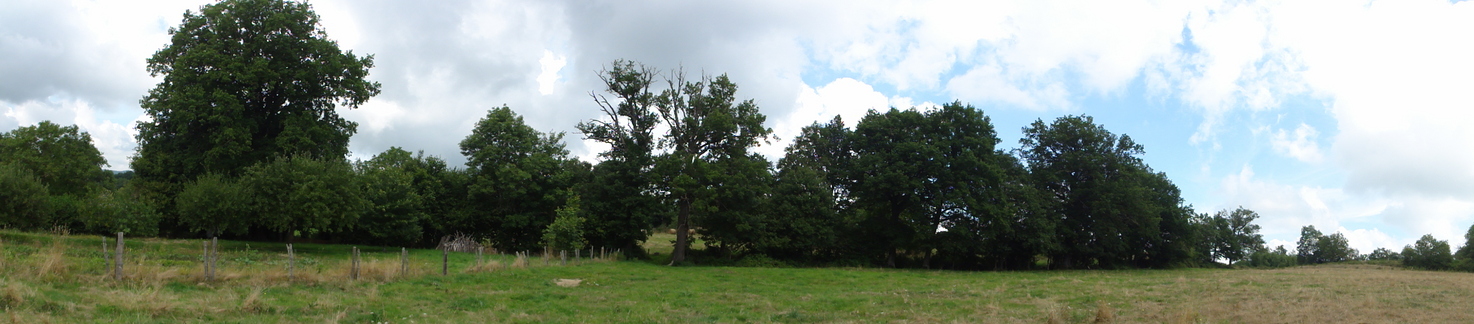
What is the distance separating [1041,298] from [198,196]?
29.9 meters

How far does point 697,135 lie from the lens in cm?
4250

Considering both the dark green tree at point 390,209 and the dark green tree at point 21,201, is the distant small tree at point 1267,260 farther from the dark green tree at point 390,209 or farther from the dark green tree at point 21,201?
the dark green tree at point 21,201

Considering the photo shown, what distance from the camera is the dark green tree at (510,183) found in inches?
1738

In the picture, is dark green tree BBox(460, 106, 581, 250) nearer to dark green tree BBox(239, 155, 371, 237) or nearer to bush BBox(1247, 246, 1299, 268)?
dark green tree BBox(239, 155, 371, 237)

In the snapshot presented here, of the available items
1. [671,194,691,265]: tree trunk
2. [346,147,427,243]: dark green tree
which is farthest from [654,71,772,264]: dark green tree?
[346,147,427,243]: dark green tree

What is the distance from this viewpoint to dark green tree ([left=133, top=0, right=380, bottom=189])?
31078 millimetres

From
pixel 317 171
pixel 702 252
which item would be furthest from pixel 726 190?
pixel 317 171

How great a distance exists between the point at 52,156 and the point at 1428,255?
310 feet

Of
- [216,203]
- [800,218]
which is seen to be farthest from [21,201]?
[800,218]

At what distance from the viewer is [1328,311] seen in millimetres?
13484

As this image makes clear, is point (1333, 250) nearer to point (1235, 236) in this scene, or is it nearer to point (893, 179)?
point (1235, 236)

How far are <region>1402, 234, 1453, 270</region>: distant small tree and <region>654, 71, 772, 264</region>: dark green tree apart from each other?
53602 millimetres

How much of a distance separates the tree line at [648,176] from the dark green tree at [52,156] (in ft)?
0.35

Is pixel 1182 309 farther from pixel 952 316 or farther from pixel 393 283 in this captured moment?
pixel 393 283
